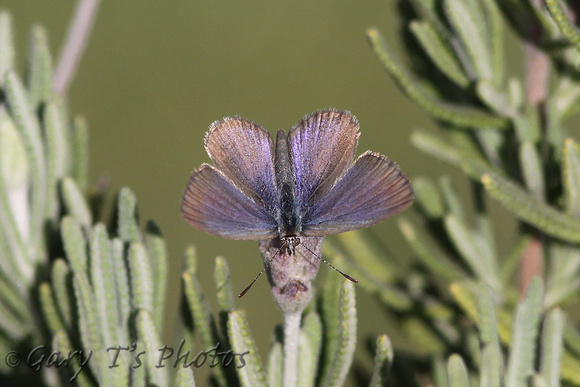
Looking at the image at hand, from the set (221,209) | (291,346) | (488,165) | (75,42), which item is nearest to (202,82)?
(75,42)

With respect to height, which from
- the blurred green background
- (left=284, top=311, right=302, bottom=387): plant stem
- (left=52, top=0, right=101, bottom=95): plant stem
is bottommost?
(left=284, top=311, right=302, bottom=387): plant stem

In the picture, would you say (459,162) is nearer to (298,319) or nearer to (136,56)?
(298,319)

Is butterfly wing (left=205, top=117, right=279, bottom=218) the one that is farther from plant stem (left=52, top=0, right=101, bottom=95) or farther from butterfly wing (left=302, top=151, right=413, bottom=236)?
plant stem (left=52, top=0, right=101, bottom=95)

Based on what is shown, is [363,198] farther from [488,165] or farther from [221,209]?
[488,165]

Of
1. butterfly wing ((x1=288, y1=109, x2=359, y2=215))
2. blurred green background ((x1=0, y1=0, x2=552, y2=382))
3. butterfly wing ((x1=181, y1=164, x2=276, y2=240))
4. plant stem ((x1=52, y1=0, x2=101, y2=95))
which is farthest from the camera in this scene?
blurred green background ((x1=0, y1=0, x2=552, y2=382))

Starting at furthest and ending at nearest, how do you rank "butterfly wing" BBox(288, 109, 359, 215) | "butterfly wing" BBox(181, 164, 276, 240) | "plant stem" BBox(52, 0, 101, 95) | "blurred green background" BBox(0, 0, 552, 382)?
"blurred green background" BBox(0, 0, 552, 382) < "plant stem" BBox(52, 0, 101, 95) < "butterfly wing" BBox(288, 109, 359, 215) < "butterfly wing" BBox(181, 164, 276, 240)

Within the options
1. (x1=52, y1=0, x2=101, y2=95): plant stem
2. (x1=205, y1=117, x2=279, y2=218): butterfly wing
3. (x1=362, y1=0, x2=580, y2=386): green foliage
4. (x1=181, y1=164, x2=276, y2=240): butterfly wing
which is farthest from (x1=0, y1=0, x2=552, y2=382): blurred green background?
(x1=181, y1=164, x2=276, y2=240): butterfly wing

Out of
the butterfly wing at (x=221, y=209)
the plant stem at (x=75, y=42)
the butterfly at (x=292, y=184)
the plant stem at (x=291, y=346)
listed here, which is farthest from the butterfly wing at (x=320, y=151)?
the plant stem at (x=75, y=42)
